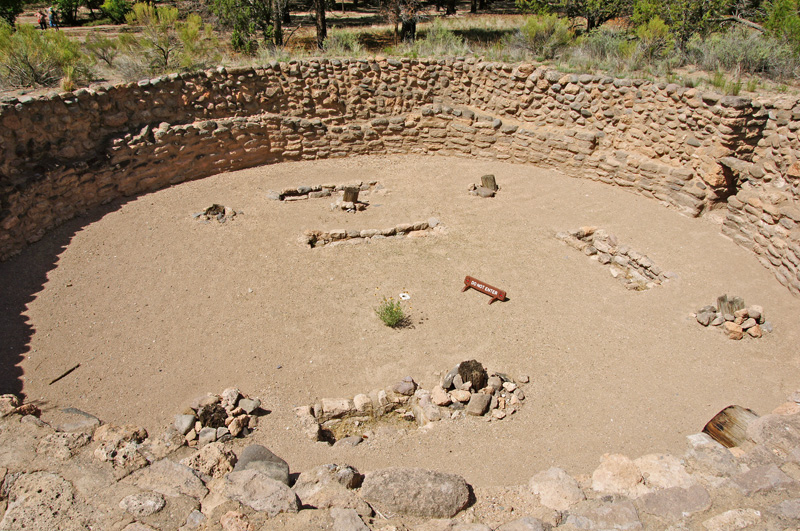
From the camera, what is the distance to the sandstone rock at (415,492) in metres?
4.74

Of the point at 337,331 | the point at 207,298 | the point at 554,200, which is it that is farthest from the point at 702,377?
the point at 207,298

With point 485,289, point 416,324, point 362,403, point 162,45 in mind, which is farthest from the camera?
point 162,45

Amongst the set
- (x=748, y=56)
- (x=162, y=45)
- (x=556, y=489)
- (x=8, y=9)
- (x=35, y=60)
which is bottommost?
(x=556, y=489)

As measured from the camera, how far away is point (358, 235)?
425 inches

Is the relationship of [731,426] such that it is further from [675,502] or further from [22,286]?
[22,286]

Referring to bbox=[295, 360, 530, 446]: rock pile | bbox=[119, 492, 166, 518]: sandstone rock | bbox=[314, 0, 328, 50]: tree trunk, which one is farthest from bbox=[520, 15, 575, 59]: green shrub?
bbox=[119, 492, 166, 518]: sandstone rock

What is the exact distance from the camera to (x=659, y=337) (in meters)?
7.96

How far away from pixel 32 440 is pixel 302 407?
279cm

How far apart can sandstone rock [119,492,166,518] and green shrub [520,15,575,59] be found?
13.8m

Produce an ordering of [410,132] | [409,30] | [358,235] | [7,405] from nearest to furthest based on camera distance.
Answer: [7,405] < [358,235] < [410,132] < [409,30]

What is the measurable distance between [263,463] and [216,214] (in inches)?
281

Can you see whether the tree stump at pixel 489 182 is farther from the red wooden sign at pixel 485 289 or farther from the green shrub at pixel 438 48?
the green shrub at pixel 438 48

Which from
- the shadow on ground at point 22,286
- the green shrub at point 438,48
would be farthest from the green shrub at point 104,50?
the green shrub at point 438,48

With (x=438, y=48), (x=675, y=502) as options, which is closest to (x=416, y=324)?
(x=675, y=502)
